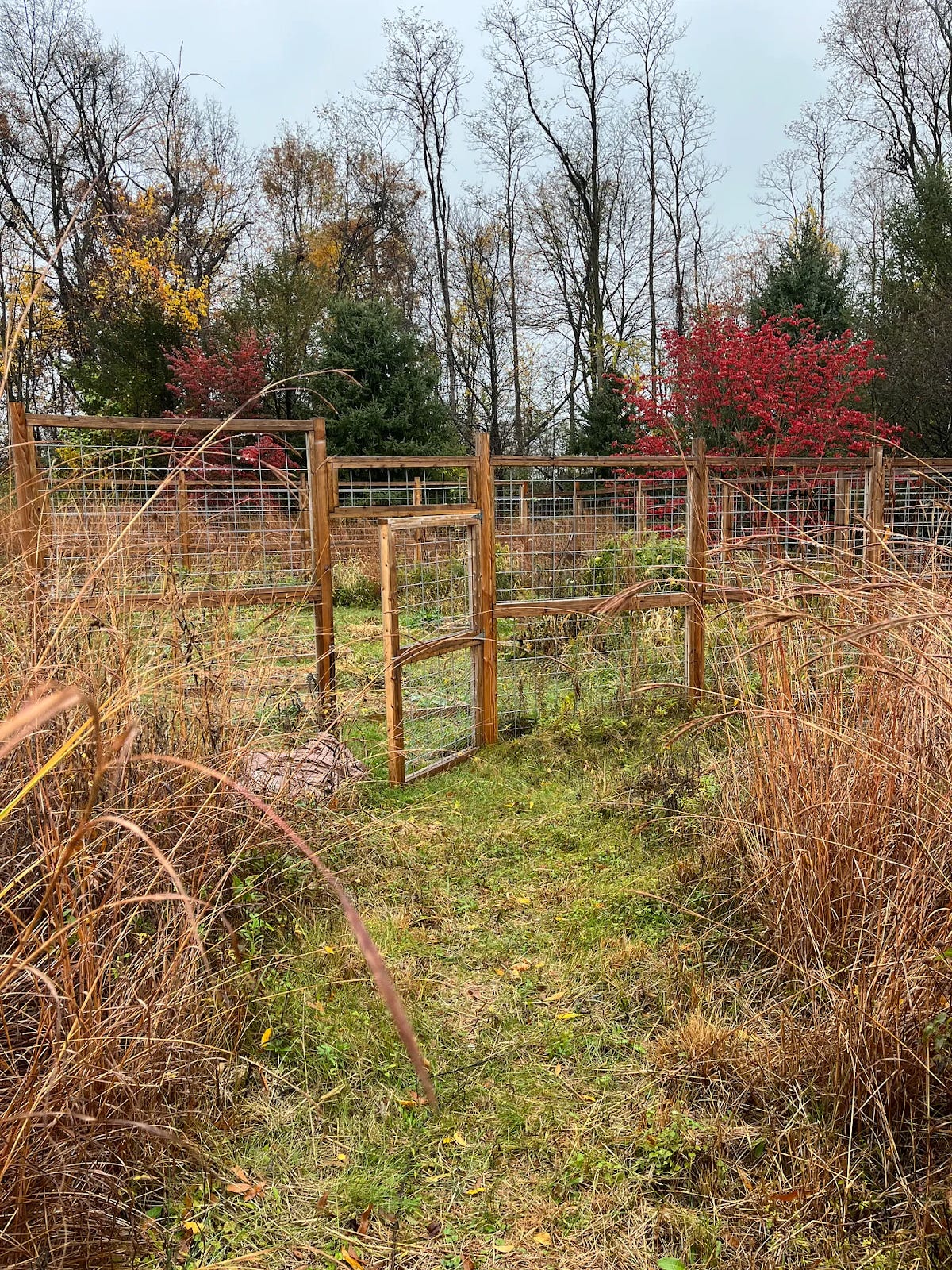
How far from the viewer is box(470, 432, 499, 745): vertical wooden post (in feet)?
16.3

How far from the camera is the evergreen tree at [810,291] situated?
45.0 feet

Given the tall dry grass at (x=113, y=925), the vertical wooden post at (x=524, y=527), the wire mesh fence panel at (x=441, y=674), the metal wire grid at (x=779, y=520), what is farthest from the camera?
the vertical wooden post at (x=524, y=527)

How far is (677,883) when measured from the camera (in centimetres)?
320

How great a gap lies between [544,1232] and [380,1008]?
897mm

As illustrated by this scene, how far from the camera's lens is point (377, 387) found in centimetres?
1505

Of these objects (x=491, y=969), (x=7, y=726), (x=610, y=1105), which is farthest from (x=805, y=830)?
(x=7, y=726)

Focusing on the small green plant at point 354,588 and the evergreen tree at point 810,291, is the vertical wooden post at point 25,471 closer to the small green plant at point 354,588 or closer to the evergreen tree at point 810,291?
the small green plant at point 354,588

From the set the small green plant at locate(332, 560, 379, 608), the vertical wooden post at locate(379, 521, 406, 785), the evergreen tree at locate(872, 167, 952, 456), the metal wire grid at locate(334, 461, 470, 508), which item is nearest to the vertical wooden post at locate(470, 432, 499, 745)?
the vertical wooden post at locate(379, 521, 406, 785)

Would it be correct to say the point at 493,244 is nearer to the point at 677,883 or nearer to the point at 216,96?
the point at 216,96

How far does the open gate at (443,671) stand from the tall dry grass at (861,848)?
2.01m

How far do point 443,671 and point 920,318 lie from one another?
1215 cm

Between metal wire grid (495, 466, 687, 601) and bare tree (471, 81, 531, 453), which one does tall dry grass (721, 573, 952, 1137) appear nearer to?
metal wire grid (495, 466, 687, 601)

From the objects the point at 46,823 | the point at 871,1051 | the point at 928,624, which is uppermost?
the point at 928,624

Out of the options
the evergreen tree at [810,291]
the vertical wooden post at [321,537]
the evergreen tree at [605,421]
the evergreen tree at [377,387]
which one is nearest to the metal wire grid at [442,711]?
the vertical wooden post at [321,537]
